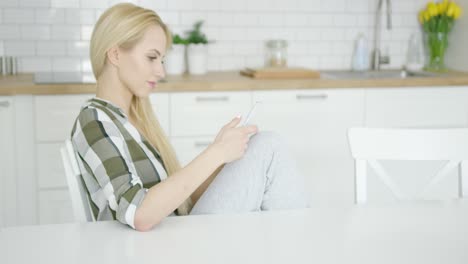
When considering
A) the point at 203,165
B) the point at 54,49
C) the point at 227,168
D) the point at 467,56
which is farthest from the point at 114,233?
the point at 467,56

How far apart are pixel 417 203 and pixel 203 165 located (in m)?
0.51

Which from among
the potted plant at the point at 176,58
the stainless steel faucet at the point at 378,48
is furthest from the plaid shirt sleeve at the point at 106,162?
the stainless steel faucet at the point at 378,48

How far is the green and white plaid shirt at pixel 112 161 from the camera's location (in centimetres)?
162

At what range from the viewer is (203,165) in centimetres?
167

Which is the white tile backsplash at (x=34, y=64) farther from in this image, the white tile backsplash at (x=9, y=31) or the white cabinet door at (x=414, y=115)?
the white cabinet door at (x=414, y=115)

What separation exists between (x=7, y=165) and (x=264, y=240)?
2073 mm

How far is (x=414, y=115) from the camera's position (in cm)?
360

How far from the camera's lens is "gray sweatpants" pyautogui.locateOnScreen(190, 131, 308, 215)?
1.92m

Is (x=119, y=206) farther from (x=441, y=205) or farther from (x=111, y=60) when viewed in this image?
(x=441, y=205)

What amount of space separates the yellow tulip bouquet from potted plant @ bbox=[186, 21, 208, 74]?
1.33 m

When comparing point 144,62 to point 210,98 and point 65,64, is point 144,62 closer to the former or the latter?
point 210,98

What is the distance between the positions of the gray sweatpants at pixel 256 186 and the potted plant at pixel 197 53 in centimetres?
181

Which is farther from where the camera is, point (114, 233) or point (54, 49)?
point (54, 49)

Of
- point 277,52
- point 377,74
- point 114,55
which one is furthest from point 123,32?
point 377,74
